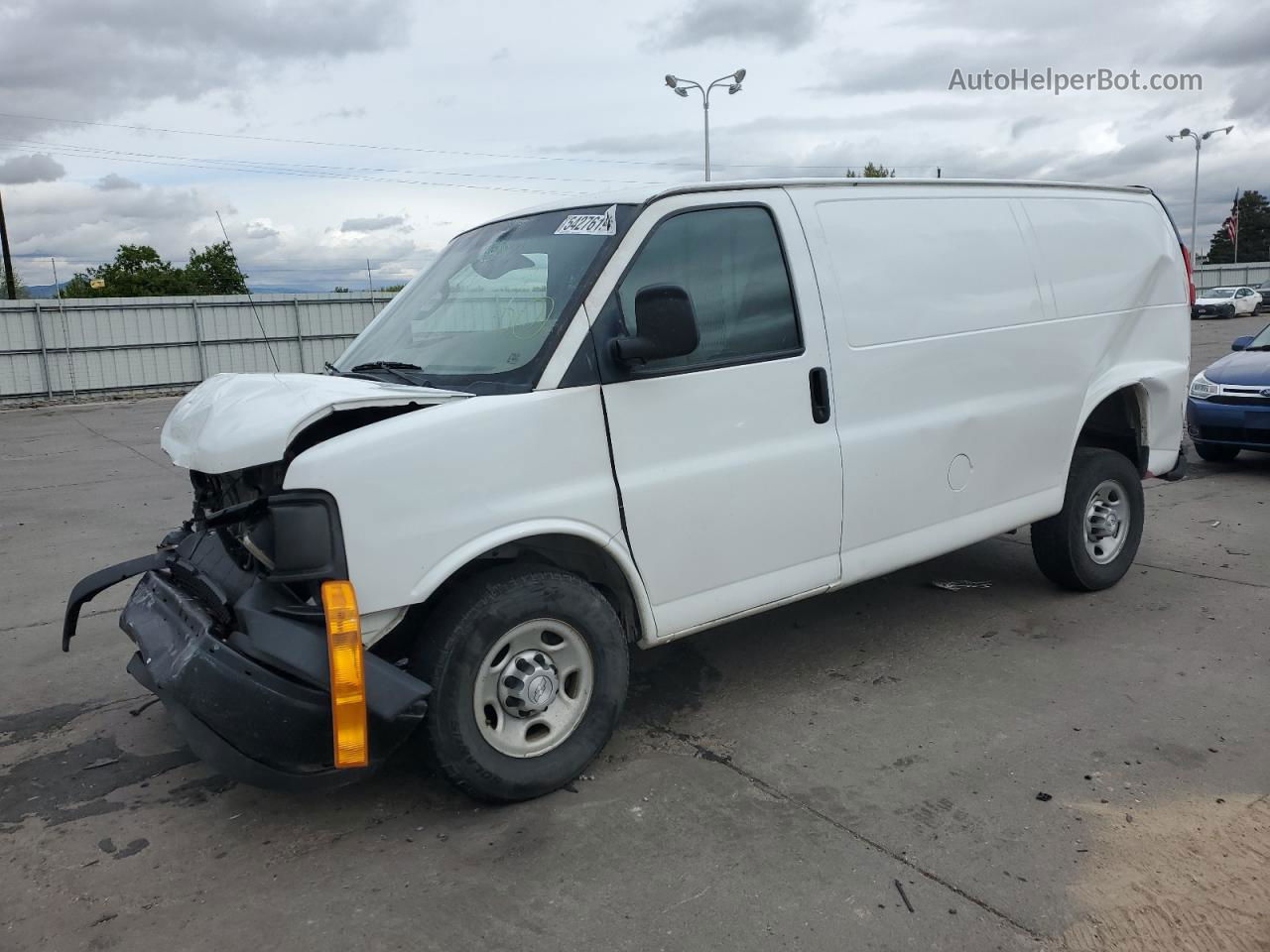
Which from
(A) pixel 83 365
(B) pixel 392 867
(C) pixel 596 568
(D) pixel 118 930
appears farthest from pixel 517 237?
(A) pixel 83 365

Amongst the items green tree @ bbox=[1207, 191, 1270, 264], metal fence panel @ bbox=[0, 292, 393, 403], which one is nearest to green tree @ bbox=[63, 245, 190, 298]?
metal fence panel @ bbox=[0, 292, 393, 403]

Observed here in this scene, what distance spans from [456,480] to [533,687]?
2.57 feet

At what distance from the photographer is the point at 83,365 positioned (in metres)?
22.9

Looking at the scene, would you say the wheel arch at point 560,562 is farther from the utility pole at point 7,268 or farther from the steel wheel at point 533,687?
the utility pole at point 7,268

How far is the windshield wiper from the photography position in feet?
12.9

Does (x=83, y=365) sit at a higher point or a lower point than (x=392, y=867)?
higher

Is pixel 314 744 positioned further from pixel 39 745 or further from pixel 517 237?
pixel 517 237

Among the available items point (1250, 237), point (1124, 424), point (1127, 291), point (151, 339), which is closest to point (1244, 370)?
point (1124, 424)

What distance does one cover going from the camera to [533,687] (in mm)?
3510

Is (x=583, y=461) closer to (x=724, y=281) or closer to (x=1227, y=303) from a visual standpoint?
(x=724, y=281)

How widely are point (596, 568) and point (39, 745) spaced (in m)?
2.45

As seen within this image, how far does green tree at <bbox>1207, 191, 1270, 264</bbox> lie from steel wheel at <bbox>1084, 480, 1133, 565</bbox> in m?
106

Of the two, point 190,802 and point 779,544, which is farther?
point 779,544

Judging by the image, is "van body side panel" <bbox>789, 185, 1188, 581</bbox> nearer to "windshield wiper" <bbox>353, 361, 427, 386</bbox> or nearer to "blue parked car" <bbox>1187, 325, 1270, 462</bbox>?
"windshield wiper" <bbox>353, 361, 427, 386</bbox>
